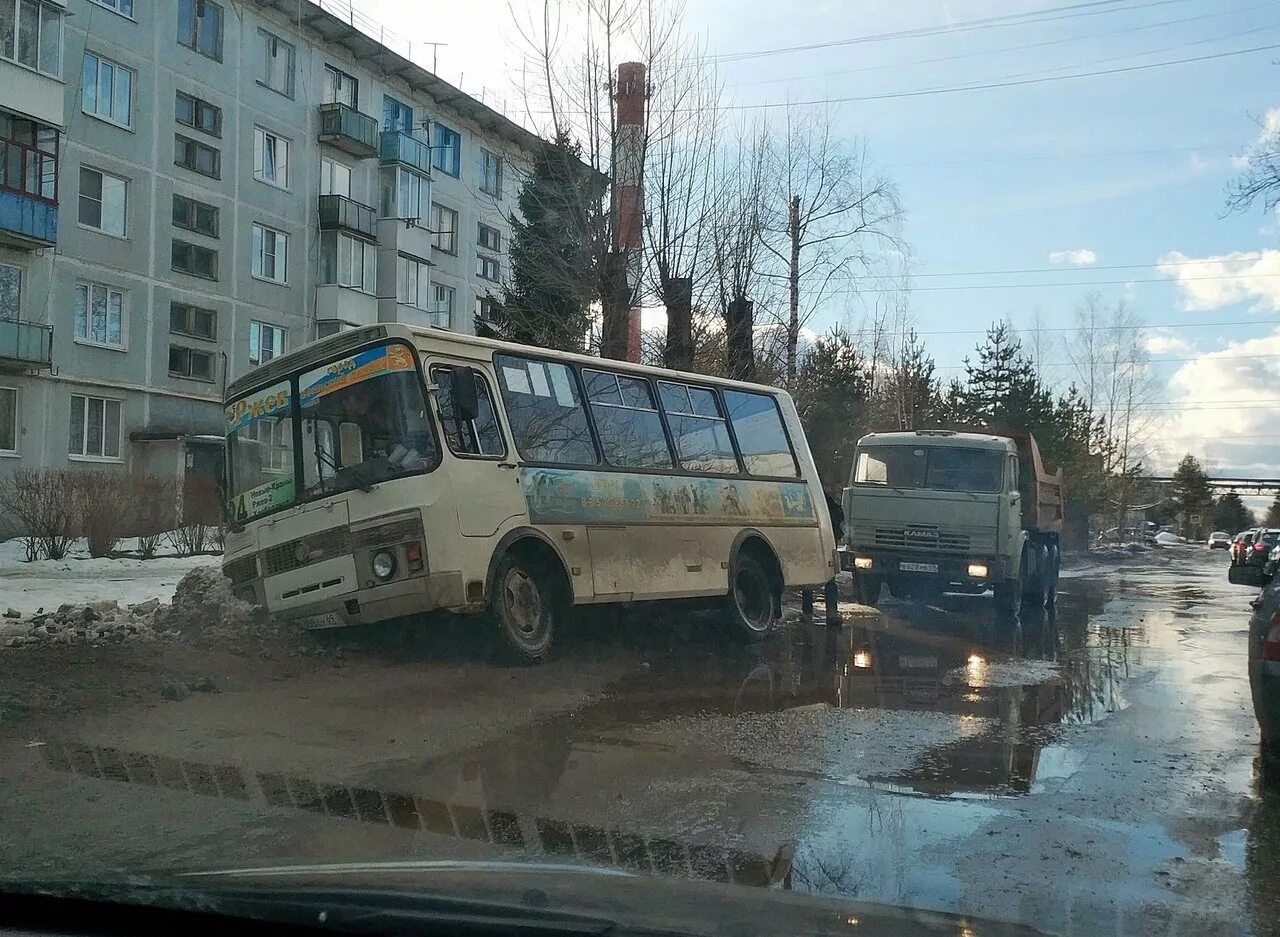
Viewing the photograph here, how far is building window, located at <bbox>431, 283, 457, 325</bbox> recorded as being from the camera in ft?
135

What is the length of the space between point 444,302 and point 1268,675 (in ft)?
123

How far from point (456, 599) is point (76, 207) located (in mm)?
23864

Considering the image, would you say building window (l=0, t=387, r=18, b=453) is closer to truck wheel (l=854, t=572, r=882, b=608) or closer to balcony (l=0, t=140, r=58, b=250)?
balcony (l=0, t=140, r=58, b=250)

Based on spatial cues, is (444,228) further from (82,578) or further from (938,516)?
(938,516)

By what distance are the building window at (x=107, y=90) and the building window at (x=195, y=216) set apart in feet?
8.23

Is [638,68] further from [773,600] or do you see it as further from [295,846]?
[295,846]

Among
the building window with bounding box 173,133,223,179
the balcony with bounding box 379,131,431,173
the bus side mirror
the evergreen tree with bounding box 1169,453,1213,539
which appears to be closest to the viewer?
the bus side mirror

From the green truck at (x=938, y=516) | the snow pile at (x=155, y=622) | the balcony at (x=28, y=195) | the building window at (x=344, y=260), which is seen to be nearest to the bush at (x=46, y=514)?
the snow pile at (x=155, y=622)

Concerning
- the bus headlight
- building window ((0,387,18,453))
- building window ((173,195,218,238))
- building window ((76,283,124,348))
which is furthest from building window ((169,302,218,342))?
the bus headlight

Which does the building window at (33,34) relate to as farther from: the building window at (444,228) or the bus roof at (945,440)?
the bus roof at (945,440)

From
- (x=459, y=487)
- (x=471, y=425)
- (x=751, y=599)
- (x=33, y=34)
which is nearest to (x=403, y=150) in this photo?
(x=33, y=34)

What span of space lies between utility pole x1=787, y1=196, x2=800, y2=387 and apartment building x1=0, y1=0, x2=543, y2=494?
601cm

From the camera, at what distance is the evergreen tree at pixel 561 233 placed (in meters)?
19.4

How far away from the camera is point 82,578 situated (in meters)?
14.6
